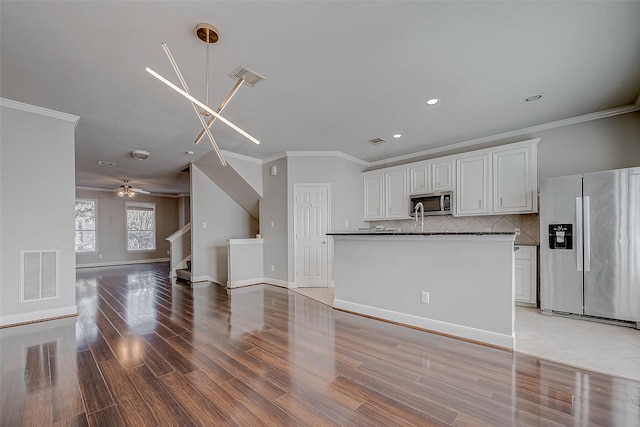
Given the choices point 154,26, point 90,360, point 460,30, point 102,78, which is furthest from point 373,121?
point 90,360

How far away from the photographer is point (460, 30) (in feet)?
6.87

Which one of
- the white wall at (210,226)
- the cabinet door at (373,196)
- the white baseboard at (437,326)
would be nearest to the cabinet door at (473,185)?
the cabinet door at (373,196)

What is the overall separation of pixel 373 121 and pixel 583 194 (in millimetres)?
2723

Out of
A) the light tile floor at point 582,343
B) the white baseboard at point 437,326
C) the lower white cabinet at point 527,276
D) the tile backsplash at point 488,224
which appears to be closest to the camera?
the light tile floor at point 582,343

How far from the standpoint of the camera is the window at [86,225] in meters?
8.60

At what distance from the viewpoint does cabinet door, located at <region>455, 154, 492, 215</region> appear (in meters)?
4.30

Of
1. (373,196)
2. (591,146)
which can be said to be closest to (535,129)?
(591,146)

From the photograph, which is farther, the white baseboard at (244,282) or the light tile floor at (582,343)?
the white baseboard at (244,282)

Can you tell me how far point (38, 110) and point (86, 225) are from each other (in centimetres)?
690

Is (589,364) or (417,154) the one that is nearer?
(589,364)

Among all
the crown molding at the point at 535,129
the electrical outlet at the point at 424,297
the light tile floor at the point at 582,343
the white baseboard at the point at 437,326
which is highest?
the crown molding at the point at 535,129

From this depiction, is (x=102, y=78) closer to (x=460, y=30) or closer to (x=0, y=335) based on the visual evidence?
(x=0, y=335)

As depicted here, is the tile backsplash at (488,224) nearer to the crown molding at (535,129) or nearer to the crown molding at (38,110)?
the crown molding at (535,129)

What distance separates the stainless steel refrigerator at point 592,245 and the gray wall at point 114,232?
11034 millimetres
